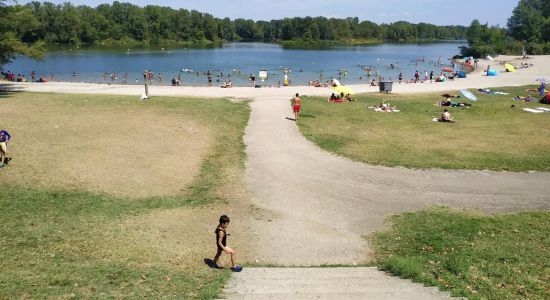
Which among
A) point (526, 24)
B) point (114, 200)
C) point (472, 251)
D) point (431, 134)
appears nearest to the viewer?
point (472, 251)

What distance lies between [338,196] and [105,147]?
36.8 ft

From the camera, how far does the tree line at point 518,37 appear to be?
110475 millimetres

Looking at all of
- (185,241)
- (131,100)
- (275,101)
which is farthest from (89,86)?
(185,241)

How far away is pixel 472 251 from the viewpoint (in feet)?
37.7

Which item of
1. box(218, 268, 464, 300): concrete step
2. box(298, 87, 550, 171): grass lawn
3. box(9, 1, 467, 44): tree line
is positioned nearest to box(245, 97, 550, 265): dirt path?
box(218, 268, 464, 300): concrete step

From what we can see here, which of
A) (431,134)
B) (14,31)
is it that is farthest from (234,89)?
(431,134)

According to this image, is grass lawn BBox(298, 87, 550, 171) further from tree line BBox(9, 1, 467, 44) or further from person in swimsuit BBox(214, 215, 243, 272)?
tree line BBox(9, 1, 467, 44)

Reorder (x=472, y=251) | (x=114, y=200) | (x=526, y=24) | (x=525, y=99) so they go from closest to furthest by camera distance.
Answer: (x=472, y=251) → (x=114, y=200) → (x=525, y=99) → (x=526, y=24)

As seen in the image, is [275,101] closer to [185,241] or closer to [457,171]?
[457,171]

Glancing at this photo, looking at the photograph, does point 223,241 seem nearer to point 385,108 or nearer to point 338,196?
point 338,196

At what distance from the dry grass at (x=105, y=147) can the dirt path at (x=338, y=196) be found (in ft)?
11.3

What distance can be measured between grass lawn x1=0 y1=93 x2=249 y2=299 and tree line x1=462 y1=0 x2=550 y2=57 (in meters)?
98.4

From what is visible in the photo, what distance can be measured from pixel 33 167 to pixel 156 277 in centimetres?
1038

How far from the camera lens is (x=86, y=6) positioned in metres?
171
